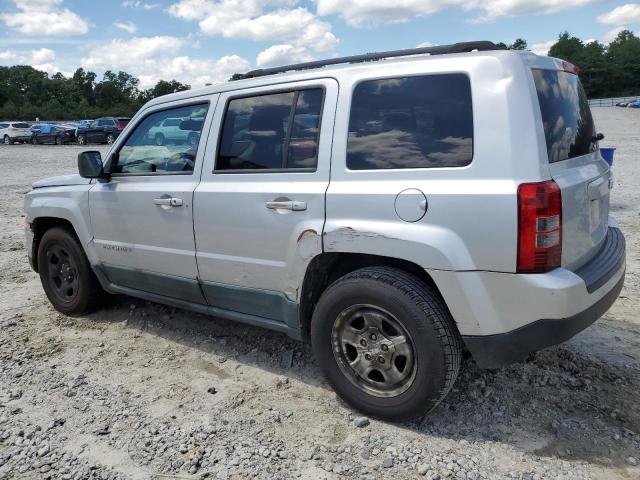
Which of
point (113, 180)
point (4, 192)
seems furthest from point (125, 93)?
point (113, 180)

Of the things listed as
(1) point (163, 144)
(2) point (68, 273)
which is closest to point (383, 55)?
(1) point (163, 144)

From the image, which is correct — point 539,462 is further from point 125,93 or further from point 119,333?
point 125,93

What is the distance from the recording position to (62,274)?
5.11m

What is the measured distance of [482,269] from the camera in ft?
8.81

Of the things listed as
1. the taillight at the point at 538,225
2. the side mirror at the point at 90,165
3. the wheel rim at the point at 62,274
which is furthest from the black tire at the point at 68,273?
the taillight at the point at 538,225

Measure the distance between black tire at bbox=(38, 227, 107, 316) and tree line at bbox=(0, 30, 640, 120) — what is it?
79331 mm

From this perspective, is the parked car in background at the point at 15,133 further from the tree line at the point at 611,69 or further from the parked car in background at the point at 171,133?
the tree line at the point at 611,69

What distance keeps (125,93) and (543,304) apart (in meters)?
115

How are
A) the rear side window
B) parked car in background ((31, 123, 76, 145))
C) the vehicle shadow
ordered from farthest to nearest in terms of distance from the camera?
parked car in background ((31, 123, 76, 145)) < the vehicle shadow < the rear side window

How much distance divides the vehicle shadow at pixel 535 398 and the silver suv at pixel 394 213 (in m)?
0.42

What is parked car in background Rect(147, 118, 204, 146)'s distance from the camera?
3.96 meters

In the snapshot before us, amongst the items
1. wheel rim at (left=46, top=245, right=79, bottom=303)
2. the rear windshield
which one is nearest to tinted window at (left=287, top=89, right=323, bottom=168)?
the rear windshield

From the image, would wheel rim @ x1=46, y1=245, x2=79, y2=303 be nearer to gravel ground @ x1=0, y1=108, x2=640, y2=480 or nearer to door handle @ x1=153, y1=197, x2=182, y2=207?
gravel ground @ x1=0, y1=108, x2=640, y2=480

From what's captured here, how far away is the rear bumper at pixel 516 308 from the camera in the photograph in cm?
263
